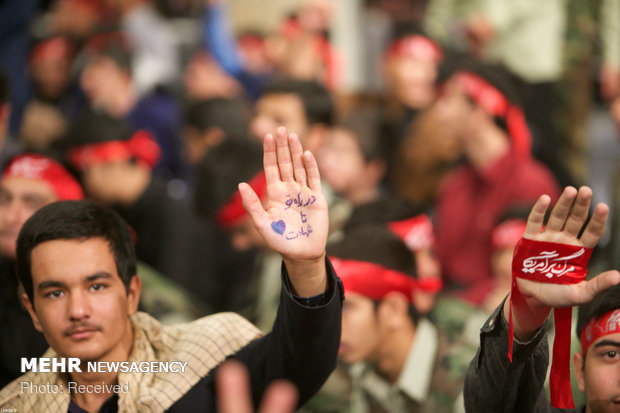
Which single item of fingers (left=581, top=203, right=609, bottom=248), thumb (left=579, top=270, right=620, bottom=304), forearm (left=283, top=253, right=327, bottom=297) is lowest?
forearm (left=283, top=253, right=327, bottom=297)

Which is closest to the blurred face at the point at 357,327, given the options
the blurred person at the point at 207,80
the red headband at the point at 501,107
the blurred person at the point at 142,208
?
the blurred person at the point at 142,208

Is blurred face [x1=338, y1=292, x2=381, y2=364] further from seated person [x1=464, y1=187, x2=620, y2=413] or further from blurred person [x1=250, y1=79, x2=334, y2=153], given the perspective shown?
blurred person [x1=250, y1=79, x2=334, y2=153]

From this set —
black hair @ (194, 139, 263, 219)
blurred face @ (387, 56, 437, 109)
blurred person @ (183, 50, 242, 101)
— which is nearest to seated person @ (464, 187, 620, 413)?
black hair @ (194, 139, 263, 219)

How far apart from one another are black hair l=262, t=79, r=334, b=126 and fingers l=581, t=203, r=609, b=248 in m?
3.24

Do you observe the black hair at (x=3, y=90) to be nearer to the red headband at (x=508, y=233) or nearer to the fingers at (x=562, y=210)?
the red headband at (x=508, y=233)

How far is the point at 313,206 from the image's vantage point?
206 cm

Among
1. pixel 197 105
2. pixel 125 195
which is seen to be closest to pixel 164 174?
pixel 197 105

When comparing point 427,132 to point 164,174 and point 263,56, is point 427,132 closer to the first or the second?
point 164,174

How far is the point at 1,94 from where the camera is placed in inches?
146

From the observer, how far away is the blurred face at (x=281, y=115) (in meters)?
4.88

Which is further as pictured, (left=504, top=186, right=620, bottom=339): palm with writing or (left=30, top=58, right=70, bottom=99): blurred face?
(left=30, top=58, right=70, bottom=99): blurred face

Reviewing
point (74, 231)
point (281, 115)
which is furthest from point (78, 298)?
point (281, 115)

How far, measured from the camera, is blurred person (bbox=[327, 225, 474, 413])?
2984 mm

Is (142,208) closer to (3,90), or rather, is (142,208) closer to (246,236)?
(246,236)
